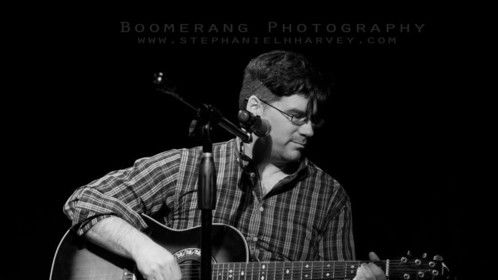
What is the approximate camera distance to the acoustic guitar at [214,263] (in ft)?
7.63

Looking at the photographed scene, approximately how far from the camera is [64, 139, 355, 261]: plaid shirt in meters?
2.66

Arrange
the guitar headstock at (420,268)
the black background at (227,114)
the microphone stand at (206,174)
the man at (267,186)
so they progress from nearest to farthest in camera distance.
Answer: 1. the microphone stand at (206,174)
2. the guitar headstock at (420,268)
3. the man at (267,186)
4. the black background at (227,114)

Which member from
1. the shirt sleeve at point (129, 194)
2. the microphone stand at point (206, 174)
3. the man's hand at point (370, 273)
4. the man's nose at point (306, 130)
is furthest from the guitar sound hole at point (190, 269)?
the man's nose at point (306, 130)

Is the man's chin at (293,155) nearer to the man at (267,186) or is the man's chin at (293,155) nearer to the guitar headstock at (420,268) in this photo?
the man at (267,186)

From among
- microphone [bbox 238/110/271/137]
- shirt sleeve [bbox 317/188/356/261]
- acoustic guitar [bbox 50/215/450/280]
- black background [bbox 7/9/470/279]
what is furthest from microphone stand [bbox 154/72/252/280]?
black background [bbox 7/9/470/279]

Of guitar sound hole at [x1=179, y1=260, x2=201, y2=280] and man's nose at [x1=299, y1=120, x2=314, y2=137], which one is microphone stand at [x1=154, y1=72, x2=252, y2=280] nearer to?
guitar sound hole at [x1=179, y1=260, x2=201, y2=280]

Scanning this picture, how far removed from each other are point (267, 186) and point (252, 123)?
0.87 meters

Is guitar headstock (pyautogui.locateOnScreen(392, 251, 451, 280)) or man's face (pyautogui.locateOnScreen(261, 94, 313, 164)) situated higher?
man's face (pyautogui.locateOnScreen(261, 94, 313, 164))

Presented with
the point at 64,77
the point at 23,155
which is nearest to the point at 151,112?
the point at 64,77

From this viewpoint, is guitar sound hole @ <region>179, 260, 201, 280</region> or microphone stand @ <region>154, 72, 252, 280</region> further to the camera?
guitar sound hole @ <region>179, 260, 201, 280</region>

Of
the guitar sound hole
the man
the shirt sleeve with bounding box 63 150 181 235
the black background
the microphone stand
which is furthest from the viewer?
the black background

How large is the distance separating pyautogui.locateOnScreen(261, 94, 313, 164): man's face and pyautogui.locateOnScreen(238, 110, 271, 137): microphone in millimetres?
621

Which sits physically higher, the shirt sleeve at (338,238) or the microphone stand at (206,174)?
the microphone stand at (206,174)

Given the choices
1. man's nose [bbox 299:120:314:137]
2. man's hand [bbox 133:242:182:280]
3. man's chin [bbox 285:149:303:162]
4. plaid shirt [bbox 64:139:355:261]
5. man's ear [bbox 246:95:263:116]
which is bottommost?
man's hand [bbox 133:242:182:280]
